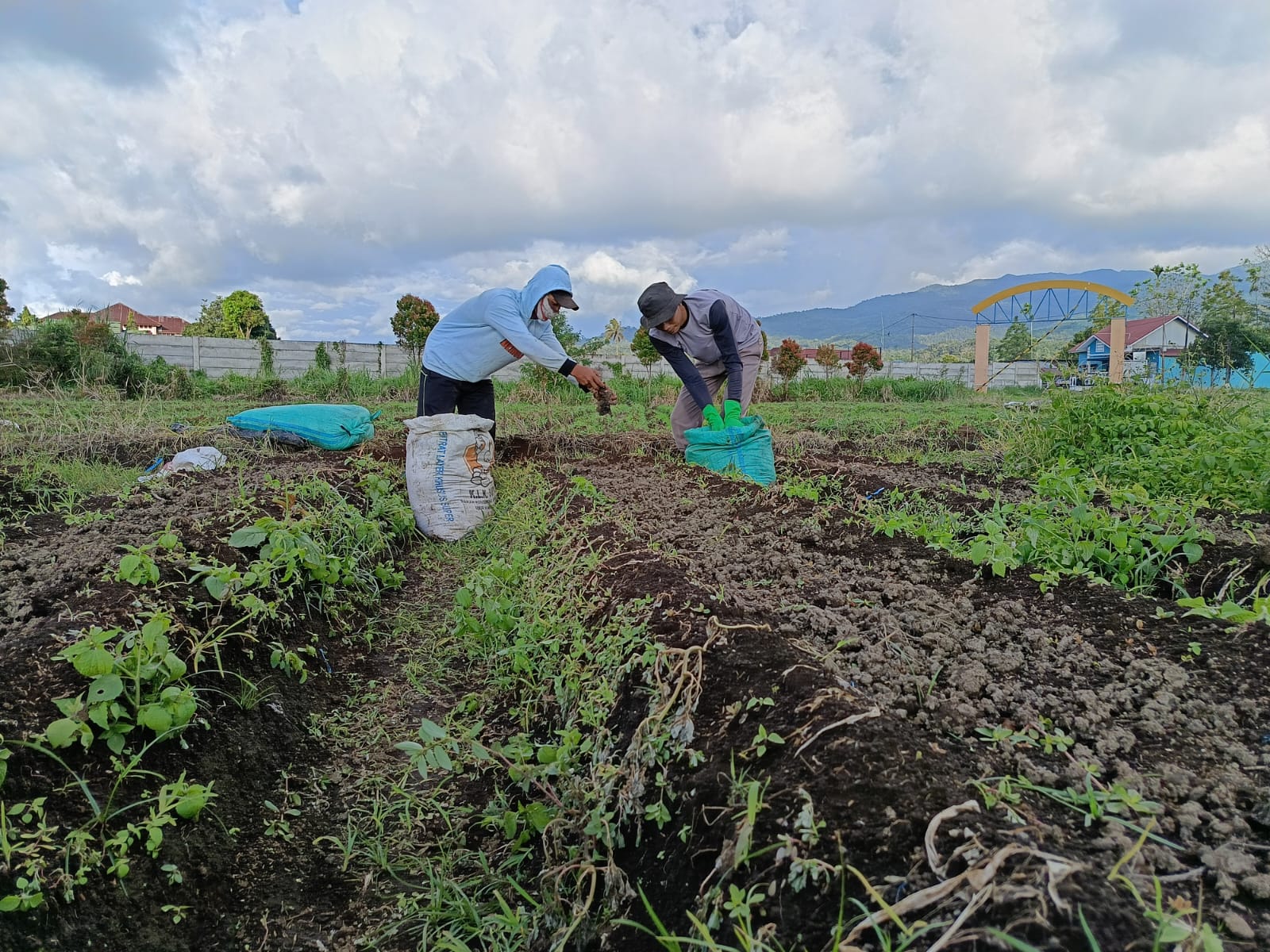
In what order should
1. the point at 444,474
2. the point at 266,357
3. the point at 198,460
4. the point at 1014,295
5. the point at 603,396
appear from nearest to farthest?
the point at 444,474 < the point at 603,396 < the point at 198,460 < the point at 1014,295 < the point at 266,357

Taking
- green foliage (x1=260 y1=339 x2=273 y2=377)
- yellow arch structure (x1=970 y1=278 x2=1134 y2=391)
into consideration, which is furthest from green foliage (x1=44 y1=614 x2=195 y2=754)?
green foliage (x1=260 y1=339 x2=273 y2=377)

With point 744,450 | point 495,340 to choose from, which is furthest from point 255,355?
point 744,450

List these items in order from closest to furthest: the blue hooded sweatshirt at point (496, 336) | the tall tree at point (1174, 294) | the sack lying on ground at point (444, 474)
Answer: the sack lying on ground at point (444, 474) < the blue hooded sweatshirt at point (496, 336) < the tall tree at point (1174, 294)

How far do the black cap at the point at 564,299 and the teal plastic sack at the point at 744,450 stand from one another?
1237 mm

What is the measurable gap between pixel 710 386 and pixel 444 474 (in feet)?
8.38

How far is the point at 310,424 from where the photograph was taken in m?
6.46

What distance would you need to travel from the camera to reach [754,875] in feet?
3.50

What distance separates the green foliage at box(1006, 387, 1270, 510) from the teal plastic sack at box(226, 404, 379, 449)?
5.49 m

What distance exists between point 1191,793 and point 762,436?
379cm

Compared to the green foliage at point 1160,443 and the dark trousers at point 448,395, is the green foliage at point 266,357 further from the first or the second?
the green foliage at point 1160,443

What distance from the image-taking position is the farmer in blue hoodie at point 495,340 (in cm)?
429

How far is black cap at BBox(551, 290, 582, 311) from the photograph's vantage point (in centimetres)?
436

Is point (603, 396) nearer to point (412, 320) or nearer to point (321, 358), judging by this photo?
point (321, 358)

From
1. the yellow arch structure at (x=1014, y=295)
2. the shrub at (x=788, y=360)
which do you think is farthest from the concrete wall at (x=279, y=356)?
the yellow arch structure at (x=1014, y=295)
